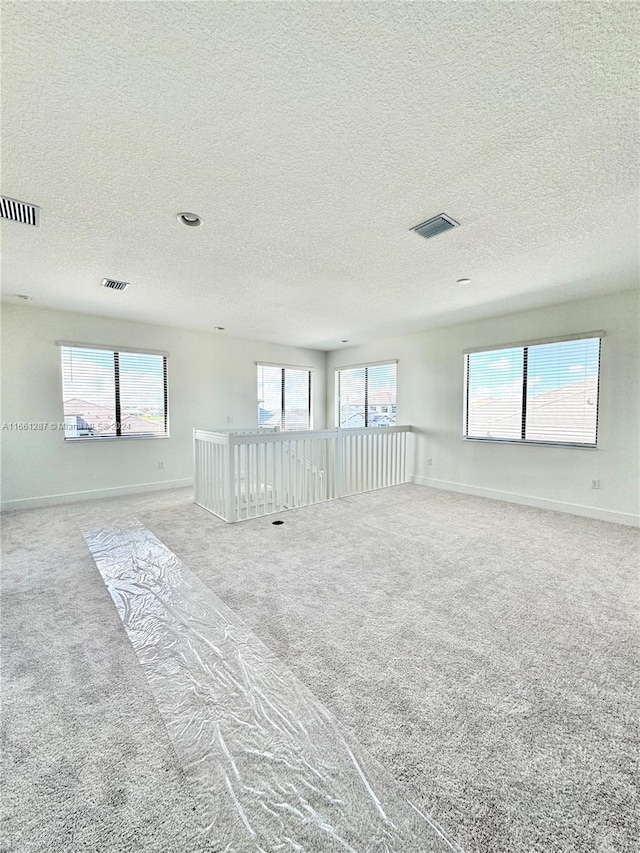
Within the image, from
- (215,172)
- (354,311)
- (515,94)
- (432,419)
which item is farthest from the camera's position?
(432,419)

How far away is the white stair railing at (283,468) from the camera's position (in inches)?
163

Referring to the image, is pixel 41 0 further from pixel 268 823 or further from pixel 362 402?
pixel 362 402

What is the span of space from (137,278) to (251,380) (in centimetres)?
322

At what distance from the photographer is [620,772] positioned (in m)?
1.25

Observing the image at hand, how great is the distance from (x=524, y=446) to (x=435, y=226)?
350cm

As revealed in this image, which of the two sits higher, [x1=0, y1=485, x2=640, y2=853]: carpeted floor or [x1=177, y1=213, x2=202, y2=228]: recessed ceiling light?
[x1=177, y1=213, x2=202, y2=228]: recessed ceiling light

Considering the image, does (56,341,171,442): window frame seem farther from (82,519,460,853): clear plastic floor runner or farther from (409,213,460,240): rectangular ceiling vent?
(409,213,460,240): rectangular ceiling vent

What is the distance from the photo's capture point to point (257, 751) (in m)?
1.33

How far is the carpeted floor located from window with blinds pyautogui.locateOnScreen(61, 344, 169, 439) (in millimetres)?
1982

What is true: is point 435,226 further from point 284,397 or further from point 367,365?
point 284,397

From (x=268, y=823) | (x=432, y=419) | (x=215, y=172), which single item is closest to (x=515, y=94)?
(x=215, y=172)

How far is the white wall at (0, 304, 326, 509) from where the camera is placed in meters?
4.49

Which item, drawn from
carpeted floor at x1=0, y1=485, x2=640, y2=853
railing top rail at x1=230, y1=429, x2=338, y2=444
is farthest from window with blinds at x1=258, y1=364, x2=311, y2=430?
carpeted floor at x1=0, y1=485, x2=640, y2=853

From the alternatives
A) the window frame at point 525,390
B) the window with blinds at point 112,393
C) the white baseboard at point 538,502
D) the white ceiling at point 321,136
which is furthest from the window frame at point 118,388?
the window frame at point 525,390
